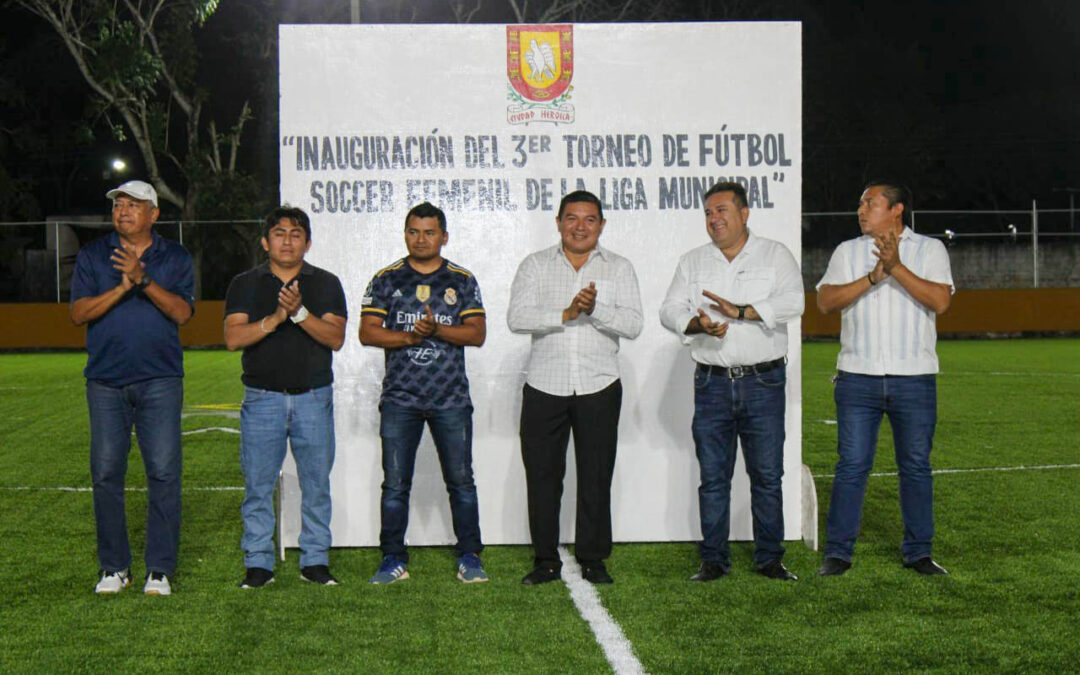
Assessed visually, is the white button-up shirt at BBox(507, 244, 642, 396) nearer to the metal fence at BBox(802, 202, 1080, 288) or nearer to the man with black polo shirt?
the man with black polo shirt

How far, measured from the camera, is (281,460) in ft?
18.4

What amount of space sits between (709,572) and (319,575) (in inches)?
70.8

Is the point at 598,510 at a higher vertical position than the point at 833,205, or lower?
lower

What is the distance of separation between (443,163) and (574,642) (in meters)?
2.78

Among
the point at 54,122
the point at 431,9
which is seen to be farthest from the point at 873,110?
the point at 54,122

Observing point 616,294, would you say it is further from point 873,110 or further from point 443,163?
point 873,110

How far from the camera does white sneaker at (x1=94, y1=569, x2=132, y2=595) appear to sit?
5305 mm

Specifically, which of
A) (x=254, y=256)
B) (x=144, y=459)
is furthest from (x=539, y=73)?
(x=254, y=256)

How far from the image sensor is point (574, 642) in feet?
14.7

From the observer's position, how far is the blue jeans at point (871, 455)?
554 cm

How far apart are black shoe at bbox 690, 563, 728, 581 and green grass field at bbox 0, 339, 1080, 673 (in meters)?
0.06

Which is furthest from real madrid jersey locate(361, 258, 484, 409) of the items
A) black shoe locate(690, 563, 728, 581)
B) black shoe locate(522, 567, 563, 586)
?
black shoe locate(690, 563, 728, 581)

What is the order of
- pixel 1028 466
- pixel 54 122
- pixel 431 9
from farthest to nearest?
1. pixel 54 122
2. pixel 431 9
3. pixel 1028 466

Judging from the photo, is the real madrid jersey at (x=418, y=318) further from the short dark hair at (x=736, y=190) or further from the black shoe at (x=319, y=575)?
the short dark hair at (x=736, y=190)
